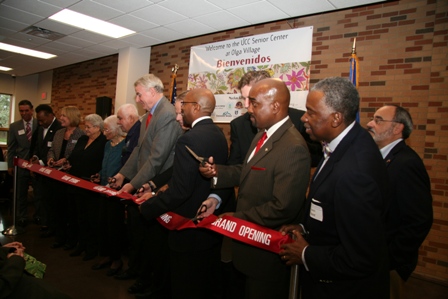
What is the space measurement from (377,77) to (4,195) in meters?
8.08

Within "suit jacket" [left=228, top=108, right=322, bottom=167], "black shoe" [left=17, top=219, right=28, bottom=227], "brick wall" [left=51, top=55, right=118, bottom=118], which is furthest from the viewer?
"brick wall" [left=51, top=55, right=118, bottom=118]

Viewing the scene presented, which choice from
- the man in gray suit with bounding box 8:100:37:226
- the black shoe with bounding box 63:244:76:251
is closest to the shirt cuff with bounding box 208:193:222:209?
the black shoe with bounding box 63:244:76:251

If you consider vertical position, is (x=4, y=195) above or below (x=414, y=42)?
below

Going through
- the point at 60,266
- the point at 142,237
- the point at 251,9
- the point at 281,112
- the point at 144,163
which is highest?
the point at 251,9

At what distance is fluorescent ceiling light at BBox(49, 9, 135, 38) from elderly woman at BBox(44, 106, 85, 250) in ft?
7.03

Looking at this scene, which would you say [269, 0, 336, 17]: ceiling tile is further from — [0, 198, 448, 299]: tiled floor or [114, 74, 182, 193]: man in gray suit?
[0, 198, 448, 299]: tiled floor

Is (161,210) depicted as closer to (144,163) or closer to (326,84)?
(144,163)

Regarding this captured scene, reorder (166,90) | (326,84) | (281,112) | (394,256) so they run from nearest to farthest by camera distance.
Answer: (326,84) < (281,112) < (394,256) < (166,90)

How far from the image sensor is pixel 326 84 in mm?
1378

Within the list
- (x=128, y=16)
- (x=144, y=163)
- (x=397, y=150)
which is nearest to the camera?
(x=397, y=150)

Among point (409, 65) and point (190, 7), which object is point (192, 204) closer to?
point (409, 65)

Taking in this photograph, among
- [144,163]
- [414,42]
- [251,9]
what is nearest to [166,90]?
[251,9]

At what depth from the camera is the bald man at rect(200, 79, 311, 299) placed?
1.59 metres

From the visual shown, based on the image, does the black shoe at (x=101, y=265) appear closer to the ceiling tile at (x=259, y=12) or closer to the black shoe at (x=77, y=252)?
the black shoe at (x=77, y=252)
